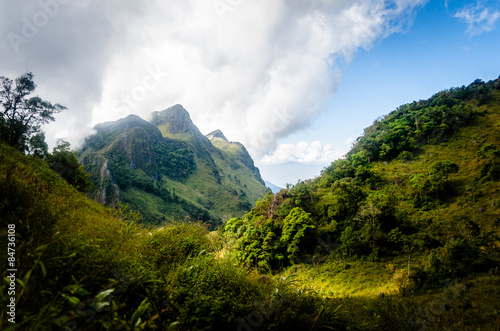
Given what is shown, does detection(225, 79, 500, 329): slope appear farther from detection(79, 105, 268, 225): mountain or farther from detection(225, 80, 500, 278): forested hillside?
detection(79, 105, 268, 225): mountain

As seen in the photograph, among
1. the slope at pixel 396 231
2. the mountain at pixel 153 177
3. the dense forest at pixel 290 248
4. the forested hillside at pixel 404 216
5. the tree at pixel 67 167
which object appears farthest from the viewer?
the mountain at pixel 153 177

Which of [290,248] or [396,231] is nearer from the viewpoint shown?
[396,231]

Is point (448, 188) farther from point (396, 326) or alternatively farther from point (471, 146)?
point (396, 326)

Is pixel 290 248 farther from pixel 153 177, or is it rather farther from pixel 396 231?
pixel 153 177

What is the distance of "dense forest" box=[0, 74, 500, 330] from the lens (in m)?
2.61

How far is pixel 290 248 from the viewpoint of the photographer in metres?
23.7

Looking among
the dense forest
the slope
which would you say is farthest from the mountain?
the dense forest

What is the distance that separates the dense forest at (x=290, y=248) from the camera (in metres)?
2.61

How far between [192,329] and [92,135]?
696ft

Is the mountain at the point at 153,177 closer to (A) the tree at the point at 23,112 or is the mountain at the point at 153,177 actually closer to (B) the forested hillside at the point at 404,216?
(A) the tree at the point at 23,112

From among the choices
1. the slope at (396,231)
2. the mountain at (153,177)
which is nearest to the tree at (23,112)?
the slope at (396,231)

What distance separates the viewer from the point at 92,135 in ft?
531

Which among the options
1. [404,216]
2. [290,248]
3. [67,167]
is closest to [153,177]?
[67,167]

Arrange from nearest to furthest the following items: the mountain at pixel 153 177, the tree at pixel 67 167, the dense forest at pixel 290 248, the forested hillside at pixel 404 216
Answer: the dense forest at pixel 290 248
the forested hillside at pixel 404 216
the tree at pixel 67 167
the mountain at pixel 153 177
